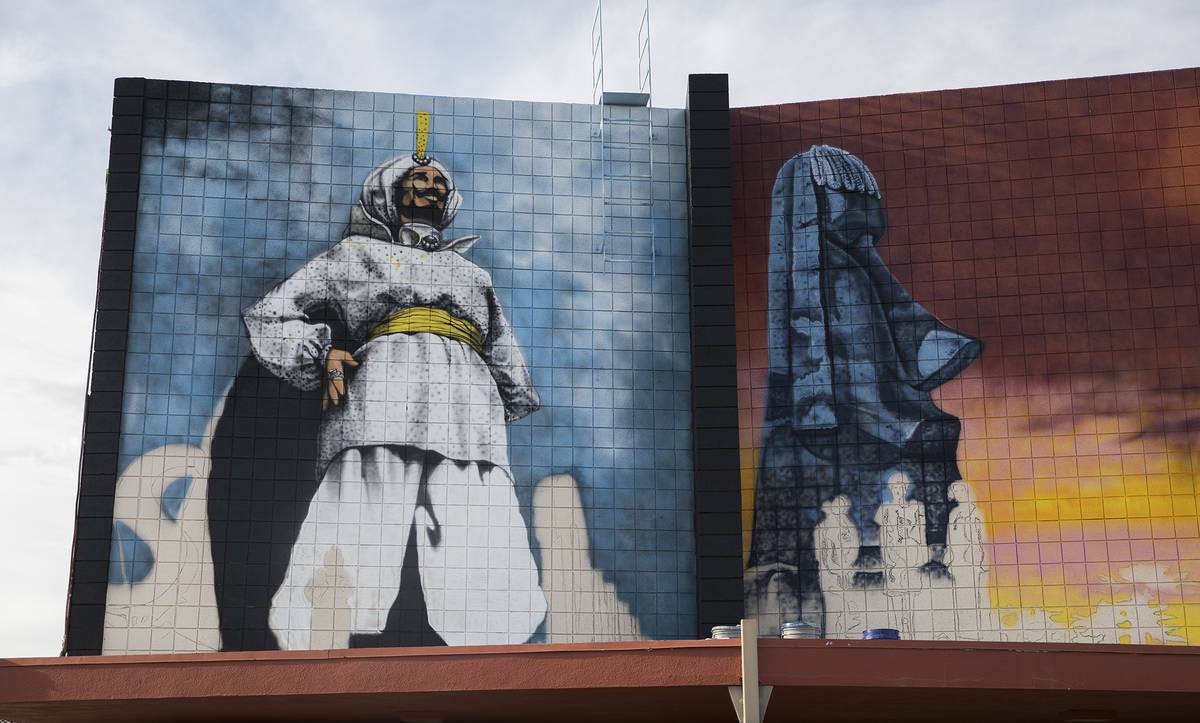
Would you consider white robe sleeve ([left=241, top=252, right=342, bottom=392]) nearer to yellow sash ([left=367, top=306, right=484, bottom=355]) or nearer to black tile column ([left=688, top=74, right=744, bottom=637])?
yellow sash ([left=367, top=306, right=484, bottom=355])

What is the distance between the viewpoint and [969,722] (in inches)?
802

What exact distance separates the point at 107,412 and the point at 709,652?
15.4 metres

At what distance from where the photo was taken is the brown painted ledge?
17562 millimetres

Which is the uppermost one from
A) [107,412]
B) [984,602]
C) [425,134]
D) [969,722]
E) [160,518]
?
[425,134]

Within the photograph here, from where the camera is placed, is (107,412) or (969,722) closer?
(969,722)

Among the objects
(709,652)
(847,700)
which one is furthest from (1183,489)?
(709,652)

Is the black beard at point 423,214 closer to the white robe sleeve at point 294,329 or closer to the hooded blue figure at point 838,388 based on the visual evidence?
the white robe sleeve at point 294,329

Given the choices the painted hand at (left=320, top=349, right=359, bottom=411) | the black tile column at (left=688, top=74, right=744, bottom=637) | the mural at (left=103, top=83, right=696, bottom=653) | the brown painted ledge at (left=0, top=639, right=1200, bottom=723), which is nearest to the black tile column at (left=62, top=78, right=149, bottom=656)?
A: the mural at (left=103, top=83, right=696, bottom=653)

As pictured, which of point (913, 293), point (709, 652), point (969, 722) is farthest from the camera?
point (913, 293)

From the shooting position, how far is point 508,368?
2864 cm

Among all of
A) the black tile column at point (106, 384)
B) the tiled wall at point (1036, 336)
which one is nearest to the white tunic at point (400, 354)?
the black tile column at point (106, 384)

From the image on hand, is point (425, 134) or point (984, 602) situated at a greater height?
point (425, 134)

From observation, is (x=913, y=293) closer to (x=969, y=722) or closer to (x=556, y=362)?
(x=556, y=362)

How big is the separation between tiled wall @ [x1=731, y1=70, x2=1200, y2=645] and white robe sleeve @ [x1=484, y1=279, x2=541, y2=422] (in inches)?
180
